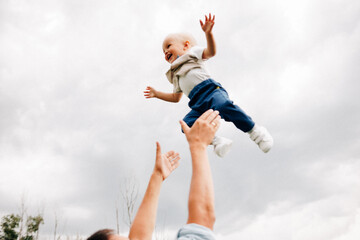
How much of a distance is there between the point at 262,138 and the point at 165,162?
123 centimetres

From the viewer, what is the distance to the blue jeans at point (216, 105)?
2.73 m

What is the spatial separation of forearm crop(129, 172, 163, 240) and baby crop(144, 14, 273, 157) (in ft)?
2.96

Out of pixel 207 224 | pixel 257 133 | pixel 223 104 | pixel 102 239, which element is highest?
pixel 223 104

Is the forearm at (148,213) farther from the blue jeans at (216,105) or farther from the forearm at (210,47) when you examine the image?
the forearm at (210,47)

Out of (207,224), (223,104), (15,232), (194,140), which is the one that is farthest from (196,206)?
(15,232)

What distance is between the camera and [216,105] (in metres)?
2.71

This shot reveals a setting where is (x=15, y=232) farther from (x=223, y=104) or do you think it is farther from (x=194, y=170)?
(x=194, y=170)

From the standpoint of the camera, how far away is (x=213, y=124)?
1.26 m

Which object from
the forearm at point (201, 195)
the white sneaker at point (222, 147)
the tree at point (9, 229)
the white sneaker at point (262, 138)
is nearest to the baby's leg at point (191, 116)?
the white sneaker at point (222, 147)

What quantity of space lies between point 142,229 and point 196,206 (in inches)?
30.9

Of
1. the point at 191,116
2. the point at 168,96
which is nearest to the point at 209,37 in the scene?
the point at 191,116

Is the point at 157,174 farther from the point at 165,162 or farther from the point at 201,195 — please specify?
the point at 201,195

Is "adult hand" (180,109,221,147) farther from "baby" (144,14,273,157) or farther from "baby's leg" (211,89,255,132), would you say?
"baby's leg" (211,89,255,132)

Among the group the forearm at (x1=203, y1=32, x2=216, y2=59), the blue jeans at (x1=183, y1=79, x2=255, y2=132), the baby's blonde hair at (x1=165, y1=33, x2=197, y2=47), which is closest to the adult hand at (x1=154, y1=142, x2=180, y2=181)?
the blue jeans at (x1=183, y1=79, x2=255, y2=132)
